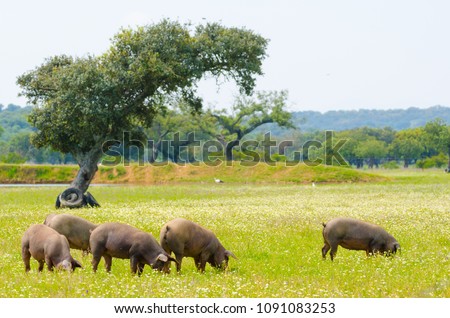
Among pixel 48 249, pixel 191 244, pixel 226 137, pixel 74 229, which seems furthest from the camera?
pixel 226 137

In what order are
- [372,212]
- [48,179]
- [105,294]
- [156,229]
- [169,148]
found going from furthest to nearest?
[169,148], [48,179], [372,212], [156,229], [105,294]

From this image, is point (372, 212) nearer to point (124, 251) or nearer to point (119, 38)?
point (124, 251)

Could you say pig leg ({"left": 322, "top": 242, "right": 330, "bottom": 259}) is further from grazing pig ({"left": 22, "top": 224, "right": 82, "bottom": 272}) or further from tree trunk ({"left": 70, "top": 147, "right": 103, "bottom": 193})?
tree trunk ({"left": 70, "top": 147, "right": 103, "bottom": 193})

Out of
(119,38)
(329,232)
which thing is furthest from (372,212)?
(119,38)

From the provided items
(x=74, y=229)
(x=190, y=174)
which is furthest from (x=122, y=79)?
(x=190, y=174)

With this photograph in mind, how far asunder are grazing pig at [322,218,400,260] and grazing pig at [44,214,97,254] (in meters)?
7.27

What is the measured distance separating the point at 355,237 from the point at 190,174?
7538 cm

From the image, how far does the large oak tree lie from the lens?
49188 mm

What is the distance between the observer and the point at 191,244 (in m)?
17.4

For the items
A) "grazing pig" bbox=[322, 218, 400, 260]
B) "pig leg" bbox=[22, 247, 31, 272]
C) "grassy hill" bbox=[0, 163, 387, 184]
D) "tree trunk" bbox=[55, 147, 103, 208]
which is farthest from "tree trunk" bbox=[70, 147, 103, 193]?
"grassy hill" bbox=[0, 163, 387, 184]

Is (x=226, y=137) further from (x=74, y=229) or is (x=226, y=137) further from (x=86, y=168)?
(x=74, y=229)

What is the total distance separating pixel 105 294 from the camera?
1333 centimetres

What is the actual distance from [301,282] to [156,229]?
37.4 feet
